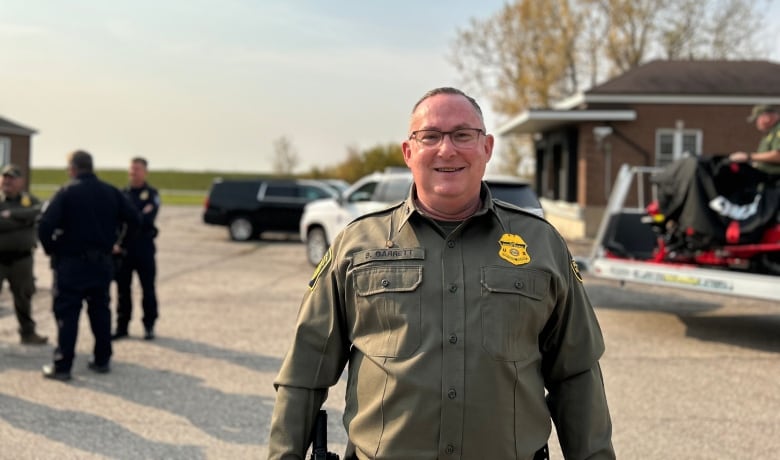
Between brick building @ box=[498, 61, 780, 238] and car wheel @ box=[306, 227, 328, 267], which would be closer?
car wheel @ box=[306, 227, 328, 267]

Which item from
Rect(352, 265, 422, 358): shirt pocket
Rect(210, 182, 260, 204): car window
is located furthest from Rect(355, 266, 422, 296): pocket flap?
Rect(210, 182, 260, 204): car window

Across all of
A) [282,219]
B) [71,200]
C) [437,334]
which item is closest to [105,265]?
[71,200]

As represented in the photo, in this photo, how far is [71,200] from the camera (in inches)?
269

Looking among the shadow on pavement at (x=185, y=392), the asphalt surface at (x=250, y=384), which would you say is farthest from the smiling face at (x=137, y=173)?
the shadow on pavement at (x=185, y=392)

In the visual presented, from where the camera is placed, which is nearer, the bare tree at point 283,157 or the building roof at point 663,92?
the building roof at point 663,92

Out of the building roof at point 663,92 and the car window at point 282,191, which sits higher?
the building roof at point 663,92

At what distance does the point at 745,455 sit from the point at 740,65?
23423 millimetres

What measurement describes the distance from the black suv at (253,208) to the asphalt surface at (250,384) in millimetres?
10541

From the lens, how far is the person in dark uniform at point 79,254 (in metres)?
6.72

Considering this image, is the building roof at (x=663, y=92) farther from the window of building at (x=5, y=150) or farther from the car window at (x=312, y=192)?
the window of building at (x=5, y=150)

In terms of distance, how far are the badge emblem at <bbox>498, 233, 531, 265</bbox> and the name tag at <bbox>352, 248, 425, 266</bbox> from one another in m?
0.23

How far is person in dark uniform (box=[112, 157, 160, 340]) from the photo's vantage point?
839cm

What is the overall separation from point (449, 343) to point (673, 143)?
22.2 m

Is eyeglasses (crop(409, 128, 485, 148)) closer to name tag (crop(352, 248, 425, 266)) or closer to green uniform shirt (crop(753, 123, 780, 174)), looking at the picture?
name tag (crop(352, 248, 425, 266))
